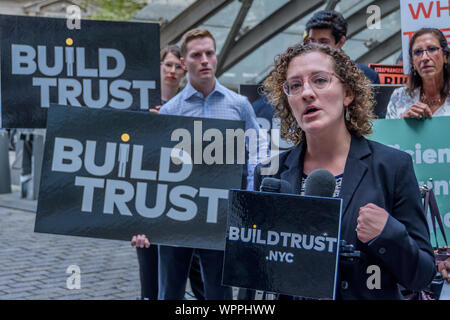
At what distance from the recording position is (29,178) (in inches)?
552

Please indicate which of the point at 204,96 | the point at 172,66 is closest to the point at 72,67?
the point at 204,96

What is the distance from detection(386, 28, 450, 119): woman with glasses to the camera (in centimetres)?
372

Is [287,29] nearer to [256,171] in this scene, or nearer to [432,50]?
[432,50]

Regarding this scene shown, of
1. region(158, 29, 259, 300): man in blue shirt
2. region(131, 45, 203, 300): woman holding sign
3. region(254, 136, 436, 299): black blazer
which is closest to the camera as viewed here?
region(254, 136, 436, 299): black blazer

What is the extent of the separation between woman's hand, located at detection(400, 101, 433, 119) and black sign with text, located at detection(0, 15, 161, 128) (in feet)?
5.23

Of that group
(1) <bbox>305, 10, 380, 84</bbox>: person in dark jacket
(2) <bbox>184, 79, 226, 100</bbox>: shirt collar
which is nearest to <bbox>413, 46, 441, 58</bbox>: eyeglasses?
(1) <bbox>305, 10, 380, 84</bbox>: person in dark jacket

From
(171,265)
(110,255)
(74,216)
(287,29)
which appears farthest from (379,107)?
(287,29)

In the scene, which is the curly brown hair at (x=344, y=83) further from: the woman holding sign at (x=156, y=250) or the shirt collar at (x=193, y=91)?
the shirt collar at (x=193, y=91)

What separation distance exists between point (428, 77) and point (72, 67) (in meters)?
2.20

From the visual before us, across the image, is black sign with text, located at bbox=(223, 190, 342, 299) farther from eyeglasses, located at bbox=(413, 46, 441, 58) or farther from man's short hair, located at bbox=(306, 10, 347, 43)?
→ man's short hair, located at bbox=(306, 10, 347, 43)

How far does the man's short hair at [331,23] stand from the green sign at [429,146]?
1015 mm

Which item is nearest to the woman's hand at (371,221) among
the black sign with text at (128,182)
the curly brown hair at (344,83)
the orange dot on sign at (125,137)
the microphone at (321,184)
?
the microphone at (321,184)

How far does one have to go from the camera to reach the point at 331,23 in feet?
14.1

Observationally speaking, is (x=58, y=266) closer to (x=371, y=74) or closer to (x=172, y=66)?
(x=172, y=66)
